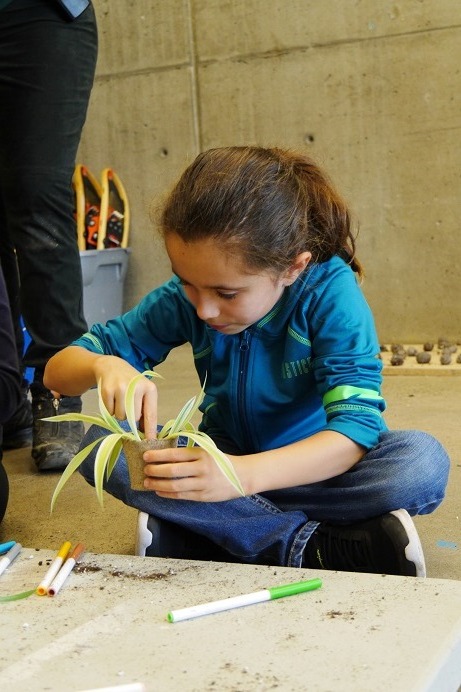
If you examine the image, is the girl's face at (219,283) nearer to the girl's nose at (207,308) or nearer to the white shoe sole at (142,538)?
the girl's nose at (207,308)

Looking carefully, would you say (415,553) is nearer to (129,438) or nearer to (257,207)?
(129,438)

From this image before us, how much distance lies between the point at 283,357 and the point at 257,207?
0.36 m

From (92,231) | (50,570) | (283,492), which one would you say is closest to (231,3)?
(92,231)

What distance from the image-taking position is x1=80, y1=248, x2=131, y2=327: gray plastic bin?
4.93m

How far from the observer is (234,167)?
1809 millimetres

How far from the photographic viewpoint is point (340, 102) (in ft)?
15.9

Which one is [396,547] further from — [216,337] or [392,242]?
[392,242]

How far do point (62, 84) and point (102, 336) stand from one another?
1.04 m

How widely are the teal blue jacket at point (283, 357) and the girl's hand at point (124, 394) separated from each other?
0.98ft

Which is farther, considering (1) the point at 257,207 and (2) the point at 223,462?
(1) the point at 257,207

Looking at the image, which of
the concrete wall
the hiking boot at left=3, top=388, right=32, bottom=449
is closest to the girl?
the hiking boot at left=3, top=388, right=32, bottom=449

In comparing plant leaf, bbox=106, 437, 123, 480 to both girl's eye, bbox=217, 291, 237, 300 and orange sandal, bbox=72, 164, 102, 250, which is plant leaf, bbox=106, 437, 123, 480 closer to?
girl's eye, bbox=217, 291, 237, 300

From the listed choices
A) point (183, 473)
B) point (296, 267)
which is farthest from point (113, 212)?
point (183, 473)

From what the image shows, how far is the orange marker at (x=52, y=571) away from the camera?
5.00 feet
